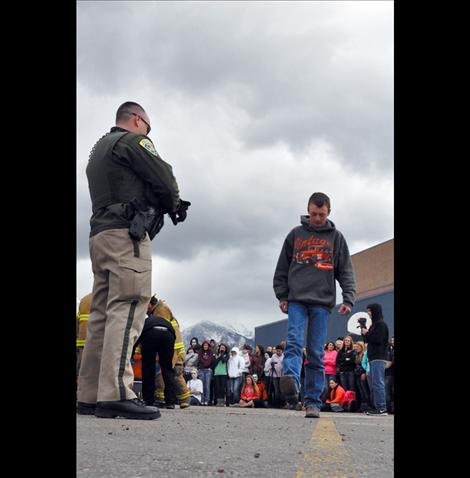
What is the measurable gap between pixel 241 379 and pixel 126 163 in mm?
13976

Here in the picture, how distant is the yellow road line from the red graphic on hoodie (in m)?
2.91

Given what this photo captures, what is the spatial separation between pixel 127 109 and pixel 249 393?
12.5 m

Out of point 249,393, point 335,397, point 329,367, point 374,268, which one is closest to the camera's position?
point 335,397

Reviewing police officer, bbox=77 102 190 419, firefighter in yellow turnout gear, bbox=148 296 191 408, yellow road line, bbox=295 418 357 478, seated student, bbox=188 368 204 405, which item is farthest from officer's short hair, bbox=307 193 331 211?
seated student, bbox=188 368 204 405

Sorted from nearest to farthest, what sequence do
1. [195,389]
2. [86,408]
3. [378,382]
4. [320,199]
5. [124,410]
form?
[124,410] < [86,408] < [320,199] < [378,382] < [195,389]

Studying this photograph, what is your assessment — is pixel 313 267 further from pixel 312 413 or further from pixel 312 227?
pixel 312 413

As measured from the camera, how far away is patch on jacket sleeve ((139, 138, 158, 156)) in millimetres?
5215

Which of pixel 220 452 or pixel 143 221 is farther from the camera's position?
pixel 143 221

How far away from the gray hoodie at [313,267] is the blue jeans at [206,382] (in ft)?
37.1

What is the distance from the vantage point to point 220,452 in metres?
3.16

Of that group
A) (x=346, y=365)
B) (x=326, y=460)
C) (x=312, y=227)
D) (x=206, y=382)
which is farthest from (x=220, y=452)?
(x=206, y=382)
